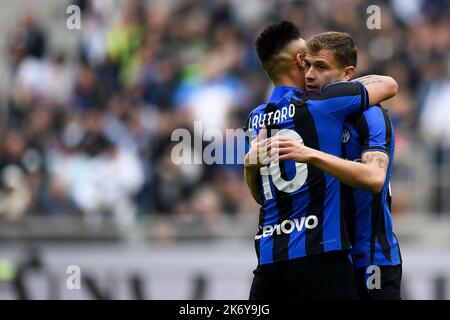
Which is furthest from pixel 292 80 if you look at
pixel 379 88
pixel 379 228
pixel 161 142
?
pixel 161 142

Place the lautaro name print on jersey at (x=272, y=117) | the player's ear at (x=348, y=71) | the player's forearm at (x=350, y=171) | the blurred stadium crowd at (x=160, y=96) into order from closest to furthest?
the player's forearm at (x=350, y=171), the lautaro name print on jersey at (x=272, y=117), the player's ear at (x=348, y=71), the blurred stadium crowd at (x=160, y=96)

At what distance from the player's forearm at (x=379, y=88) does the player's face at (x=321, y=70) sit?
0.14 metres

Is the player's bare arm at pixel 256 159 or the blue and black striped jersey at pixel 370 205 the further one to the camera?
the blue and black striped jersey at pixel 370 205

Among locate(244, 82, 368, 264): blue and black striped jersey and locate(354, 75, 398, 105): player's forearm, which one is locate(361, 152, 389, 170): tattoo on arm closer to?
locate(244, 82, 368, 264): blue and black striped jersey

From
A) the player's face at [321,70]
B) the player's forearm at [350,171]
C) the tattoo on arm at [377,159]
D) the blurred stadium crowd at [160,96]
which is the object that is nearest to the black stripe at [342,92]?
the player's face at [321,70]

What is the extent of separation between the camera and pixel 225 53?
11.6 metres

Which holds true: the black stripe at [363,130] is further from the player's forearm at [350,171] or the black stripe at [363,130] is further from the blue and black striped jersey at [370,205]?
the player's forearm at [350,171]

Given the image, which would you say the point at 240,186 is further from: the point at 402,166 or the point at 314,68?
the point at 314,68

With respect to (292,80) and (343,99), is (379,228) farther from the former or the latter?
(292,80)

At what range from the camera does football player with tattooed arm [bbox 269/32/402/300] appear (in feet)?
15.6

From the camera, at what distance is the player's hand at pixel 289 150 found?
4.45 metres

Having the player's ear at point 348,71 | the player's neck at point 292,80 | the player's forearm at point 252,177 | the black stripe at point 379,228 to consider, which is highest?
the player's ear at point 348,71

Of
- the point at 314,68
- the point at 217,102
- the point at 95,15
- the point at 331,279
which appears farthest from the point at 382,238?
the point at 95,15

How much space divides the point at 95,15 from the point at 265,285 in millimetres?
8510
